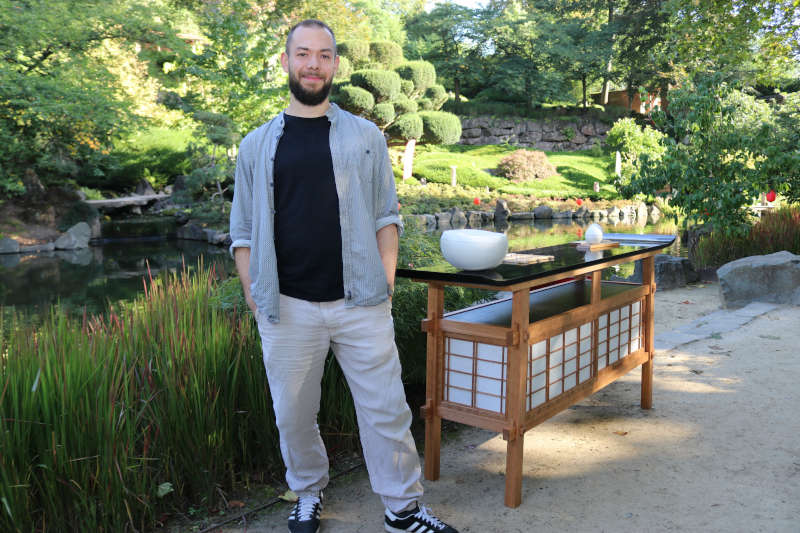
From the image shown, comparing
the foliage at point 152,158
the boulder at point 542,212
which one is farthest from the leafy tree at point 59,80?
the boulder at point 542,212

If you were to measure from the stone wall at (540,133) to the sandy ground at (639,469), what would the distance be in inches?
1131

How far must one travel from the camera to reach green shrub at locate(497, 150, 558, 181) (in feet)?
84.4

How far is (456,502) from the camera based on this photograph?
2.52 m

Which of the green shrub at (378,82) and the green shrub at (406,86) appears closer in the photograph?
the green shrub at (378,82)

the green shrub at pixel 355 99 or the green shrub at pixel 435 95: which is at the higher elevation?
the green shrub at pixel 435 95

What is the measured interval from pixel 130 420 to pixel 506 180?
23.9 meters

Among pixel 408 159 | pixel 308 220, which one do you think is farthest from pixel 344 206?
pixel 408 159

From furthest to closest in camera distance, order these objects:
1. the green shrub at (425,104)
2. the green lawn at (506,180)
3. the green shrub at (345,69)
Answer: the green shrub at (425,104), the green lawn at (506,180), the green shrub at (345,69)

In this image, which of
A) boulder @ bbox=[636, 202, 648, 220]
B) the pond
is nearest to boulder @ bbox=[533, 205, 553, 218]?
boulder @ bbox=[636, 202, 648, 220]

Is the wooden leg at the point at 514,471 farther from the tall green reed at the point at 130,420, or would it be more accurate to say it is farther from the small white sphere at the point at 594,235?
the small white sphere at the point at 594,235

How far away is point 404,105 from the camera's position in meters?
22.4

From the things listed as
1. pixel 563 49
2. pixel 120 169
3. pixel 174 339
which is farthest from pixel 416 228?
pixel 563 49

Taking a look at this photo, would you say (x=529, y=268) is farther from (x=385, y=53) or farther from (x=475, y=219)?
(x=385, y=53)

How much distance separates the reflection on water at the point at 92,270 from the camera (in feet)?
28.3
